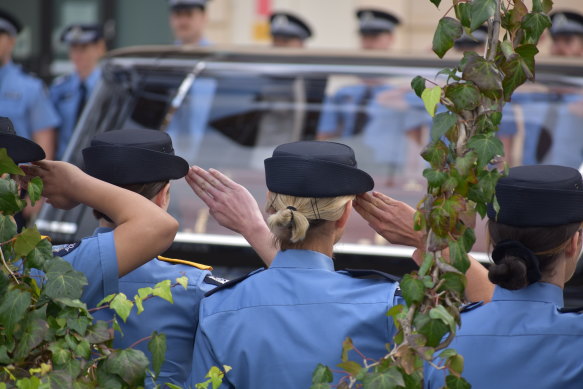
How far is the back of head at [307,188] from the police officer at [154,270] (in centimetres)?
31

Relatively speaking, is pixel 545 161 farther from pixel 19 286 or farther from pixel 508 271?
pixel 19 286

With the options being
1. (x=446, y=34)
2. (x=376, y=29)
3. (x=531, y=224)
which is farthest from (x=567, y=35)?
(x=446, y=34)

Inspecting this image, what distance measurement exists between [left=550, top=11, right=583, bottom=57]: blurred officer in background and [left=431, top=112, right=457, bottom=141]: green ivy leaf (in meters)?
5.45

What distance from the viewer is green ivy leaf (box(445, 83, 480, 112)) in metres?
1.90

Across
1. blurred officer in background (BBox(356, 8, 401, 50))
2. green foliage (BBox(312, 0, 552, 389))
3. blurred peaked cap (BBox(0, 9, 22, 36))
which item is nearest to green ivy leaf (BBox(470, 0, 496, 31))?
green foliage (BBox(312, 0, 552, 389))

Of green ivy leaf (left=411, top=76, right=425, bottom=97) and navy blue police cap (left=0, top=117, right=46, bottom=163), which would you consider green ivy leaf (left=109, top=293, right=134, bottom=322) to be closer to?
navy blue police cap (left=0, top=117, right=46, bottom=163)

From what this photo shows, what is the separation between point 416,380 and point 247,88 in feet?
11.0

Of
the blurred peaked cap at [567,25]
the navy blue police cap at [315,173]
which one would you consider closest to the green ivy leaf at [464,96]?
the navy blue police cap at [315,173]

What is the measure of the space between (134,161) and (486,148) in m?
1.08

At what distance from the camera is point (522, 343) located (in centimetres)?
223

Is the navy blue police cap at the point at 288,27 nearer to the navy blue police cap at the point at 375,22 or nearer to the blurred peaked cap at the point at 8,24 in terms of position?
the navy blue police cap at the point at 375,22

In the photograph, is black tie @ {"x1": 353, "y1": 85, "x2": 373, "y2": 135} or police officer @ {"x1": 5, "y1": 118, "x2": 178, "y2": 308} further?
black tie @ {"x1": 353, "y1": 85, "x2": 373, "y2": 135}

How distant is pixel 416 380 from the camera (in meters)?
1.89

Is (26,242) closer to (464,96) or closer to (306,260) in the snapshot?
(306,260)
